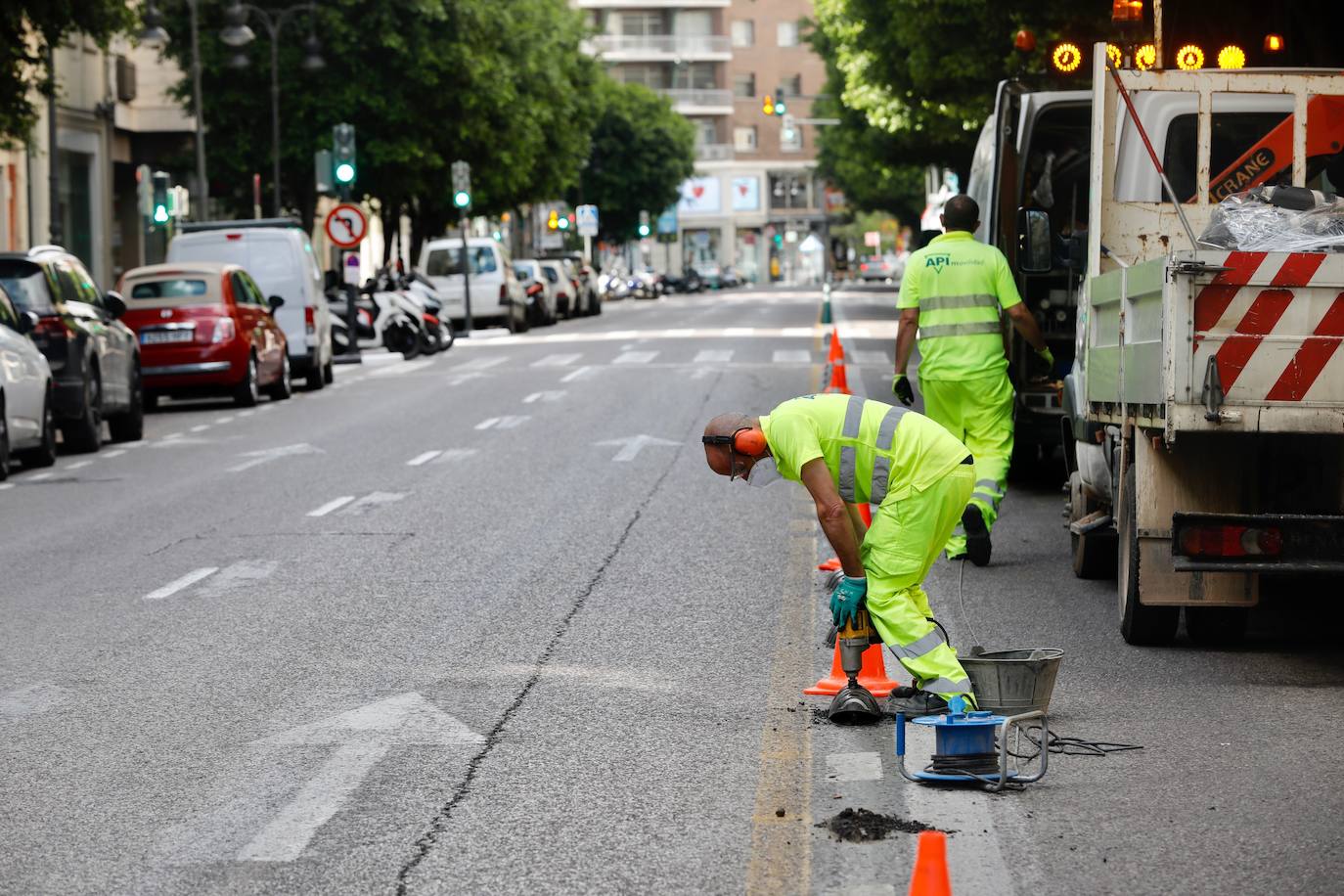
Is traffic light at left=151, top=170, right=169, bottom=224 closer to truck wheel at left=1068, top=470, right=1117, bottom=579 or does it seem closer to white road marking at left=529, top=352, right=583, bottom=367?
white road marking at left=529, top=352, right=583, bottom=367

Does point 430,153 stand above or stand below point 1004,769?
above

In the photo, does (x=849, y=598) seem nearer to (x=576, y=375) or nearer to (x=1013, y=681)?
(x=1013, y=681)

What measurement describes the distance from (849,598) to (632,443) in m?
11.6

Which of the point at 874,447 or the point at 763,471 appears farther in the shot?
the point at 874,447

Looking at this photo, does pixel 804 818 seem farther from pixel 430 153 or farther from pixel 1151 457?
pixel 430 153

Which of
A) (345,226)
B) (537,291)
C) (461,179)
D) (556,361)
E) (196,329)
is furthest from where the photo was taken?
(537,291)

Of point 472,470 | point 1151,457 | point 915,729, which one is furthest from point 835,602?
point 472,470

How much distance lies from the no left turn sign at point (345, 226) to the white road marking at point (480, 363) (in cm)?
247

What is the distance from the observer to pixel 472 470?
1686 cm

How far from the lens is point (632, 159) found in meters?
94.1

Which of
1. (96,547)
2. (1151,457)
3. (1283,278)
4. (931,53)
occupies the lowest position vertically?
(96,547)

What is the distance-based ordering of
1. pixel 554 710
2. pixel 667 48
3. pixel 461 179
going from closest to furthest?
pixel 554 710, pixel 461 179, pixel 667 48

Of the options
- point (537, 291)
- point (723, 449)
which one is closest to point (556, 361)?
point (537, 291)

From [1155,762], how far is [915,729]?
0.79m
